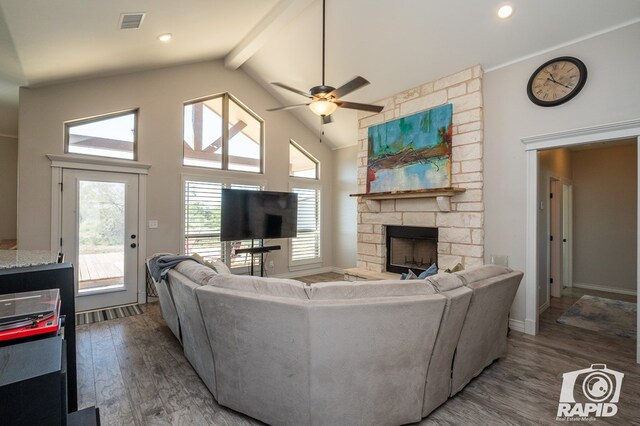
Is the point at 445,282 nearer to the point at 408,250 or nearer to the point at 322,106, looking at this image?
the point at 322,106

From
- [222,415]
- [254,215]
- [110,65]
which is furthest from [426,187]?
[110,65]

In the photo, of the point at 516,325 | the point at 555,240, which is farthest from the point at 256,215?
the point at 555,240

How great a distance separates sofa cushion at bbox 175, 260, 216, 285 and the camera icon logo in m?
2.67

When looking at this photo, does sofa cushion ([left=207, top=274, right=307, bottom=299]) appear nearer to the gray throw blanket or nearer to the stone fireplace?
the gray throw blanket

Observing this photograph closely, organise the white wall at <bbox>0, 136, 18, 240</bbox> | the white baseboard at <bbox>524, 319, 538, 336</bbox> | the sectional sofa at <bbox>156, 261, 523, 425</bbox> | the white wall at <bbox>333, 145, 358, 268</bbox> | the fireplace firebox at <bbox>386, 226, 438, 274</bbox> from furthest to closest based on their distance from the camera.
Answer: the white wall at <bbox>333, 145, 358, 268</bbox> < the white wall at <bbox>0, 136, 18, 240</bbox> < the fireplace firebox at <bbox>386, 226, 438, 274</bbox> < the white baseboard at <bbox>524, 319, 538, 336</bbox> < the sectional sofa at <bbox>156, 261, 523, 425</bbox>

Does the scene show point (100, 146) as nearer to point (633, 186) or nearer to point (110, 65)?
point (110, 65)

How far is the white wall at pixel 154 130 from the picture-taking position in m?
3.87

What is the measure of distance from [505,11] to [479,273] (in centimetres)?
281

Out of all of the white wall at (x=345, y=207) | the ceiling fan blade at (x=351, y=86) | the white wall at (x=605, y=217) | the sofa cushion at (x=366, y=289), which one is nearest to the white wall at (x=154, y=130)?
the white wall at (x=345, y=207)

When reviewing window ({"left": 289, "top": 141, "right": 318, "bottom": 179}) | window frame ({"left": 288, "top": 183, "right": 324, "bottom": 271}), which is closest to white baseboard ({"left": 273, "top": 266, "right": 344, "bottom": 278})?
window frame ({"left": 288, "top": 183, "right": 324, "bottom": 271})

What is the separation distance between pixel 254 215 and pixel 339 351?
3651 mm

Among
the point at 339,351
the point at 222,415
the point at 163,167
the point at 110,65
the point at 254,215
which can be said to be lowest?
the point at 222,415

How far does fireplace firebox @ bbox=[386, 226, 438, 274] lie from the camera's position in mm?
4844

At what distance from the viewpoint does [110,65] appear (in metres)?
4.02
